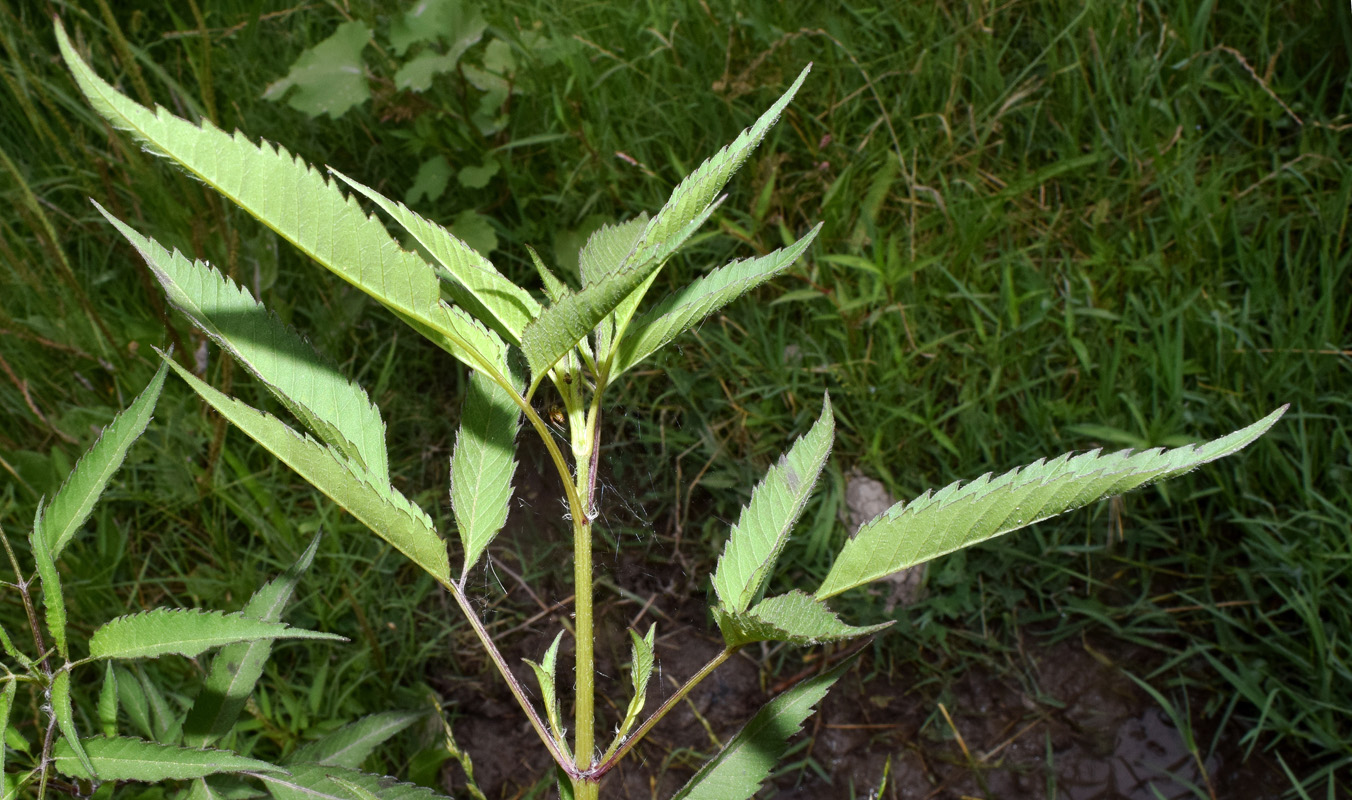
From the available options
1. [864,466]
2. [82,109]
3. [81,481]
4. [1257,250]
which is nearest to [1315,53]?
[1257,250]

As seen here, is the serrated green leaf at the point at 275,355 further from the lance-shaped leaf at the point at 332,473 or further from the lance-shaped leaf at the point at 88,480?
the lance-shaped leaf at the point at 88,480

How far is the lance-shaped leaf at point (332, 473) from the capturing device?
0.58 meters

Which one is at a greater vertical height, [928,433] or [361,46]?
[361,46]

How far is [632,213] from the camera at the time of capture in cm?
236

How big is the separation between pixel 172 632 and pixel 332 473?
0.29 meters

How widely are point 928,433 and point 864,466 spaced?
0.16 meters

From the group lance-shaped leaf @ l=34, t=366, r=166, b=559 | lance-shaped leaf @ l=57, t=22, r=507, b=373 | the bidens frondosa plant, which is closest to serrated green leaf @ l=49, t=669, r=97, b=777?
the bidens frondosa plant

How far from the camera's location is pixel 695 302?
24.8 inches

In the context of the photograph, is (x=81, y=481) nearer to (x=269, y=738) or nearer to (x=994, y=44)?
(x=269, y=738)

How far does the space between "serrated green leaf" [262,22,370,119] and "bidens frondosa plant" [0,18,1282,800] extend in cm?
165

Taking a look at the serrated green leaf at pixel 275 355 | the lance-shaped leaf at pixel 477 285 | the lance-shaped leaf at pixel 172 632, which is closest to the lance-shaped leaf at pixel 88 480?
the lance-shaped leaf at pixel 172 632

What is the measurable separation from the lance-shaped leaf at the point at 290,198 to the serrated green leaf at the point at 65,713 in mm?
420

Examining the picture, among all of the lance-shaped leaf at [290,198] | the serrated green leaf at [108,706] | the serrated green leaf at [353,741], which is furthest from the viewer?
the serrated green leaf at [353,741]

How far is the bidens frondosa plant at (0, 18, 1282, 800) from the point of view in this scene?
0.53 m
